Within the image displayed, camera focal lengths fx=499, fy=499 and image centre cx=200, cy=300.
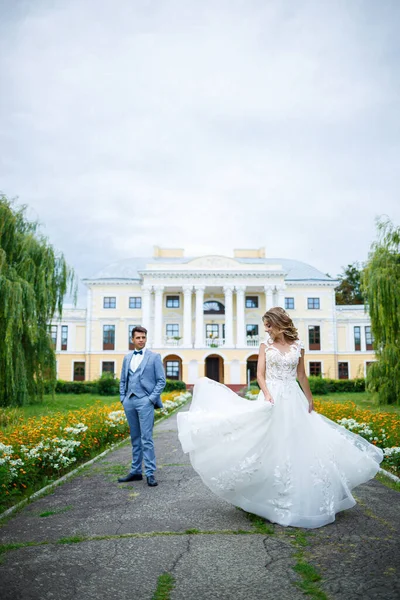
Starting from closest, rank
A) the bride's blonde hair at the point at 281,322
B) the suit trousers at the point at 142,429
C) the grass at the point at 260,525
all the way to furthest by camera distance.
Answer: the grass at the point at 260,525 < the bride's blonde hair at the point at 281,322 < the suit trousers at the point at 142,429

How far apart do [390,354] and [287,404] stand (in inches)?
554

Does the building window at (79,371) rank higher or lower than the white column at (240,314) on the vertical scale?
lower

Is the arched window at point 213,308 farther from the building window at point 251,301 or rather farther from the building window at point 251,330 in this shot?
the building window at point 251,330

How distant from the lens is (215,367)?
46.7m

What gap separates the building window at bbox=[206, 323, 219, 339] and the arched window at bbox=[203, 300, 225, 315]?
4.06 feet

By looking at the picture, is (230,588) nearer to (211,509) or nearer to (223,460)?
(223,460)

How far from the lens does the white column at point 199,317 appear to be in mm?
44156

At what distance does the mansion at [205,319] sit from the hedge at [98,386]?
8.51 m

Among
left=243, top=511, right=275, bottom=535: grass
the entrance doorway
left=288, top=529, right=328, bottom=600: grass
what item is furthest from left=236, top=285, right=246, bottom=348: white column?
left=288, top=529, right=328, bottom=600: grass

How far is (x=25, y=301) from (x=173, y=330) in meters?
31.3

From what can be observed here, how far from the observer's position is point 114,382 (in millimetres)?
32594

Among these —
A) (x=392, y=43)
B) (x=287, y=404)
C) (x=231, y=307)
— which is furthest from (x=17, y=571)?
(x=231, y=307)

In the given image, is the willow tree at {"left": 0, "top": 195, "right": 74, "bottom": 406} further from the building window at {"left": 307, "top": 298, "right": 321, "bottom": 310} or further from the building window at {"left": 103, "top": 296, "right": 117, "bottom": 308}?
the building window at {"left": 307, "top": 298, "right": 321, "bottom": 310}

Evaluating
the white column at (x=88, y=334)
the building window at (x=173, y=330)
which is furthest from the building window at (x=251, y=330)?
the white column at (x=88, y=334)
